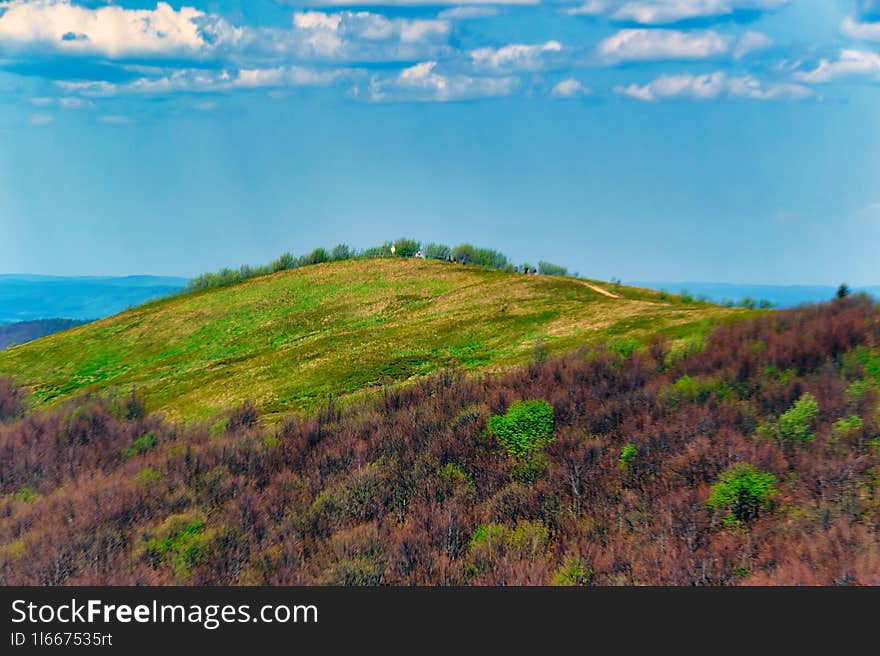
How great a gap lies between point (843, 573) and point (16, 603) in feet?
69.9

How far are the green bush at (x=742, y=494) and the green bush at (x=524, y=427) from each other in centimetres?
1021

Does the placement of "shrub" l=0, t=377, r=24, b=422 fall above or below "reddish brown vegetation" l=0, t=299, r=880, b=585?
below

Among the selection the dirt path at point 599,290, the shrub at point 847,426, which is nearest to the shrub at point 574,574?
the shrub at point 847,426

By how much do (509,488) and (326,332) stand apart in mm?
57521

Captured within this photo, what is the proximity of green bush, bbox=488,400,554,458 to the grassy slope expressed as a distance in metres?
17.1

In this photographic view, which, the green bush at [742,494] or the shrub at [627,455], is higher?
the green bush at [742,494]

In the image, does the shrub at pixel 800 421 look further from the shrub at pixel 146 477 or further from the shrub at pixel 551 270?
the shrub at pixel 551 270

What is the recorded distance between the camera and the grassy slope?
62.8 m

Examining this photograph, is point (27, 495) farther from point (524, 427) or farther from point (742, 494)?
point (742, 494)

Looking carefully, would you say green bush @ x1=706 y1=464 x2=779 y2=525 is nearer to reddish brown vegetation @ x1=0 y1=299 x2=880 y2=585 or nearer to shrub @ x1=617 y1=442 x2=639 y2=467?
reddish brown vegetation @ x1=0 y1=299 x2=880 y2=585

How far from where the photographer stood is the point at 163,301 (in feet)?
399

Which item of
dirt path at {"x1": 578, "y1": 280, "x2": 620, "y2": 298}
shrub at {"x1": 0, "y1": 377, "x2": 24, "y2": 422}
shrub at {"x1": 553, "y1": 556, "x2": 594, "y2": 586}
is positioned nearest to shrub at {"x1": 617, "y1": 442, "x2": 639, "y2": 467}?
shrub at {"x1": 553, "y1": 556, "x2": 594, "y2": 586}

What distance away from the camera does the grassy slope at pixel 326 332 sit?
62.8 meters

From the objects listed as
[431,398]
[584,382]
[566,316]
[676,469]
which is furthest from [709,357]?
[566,316]
